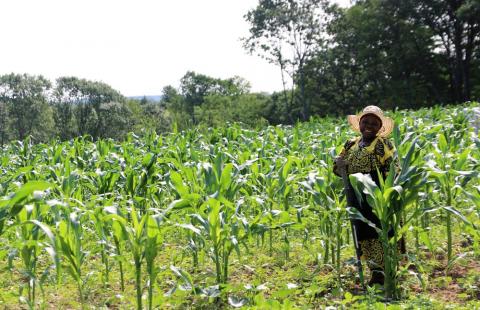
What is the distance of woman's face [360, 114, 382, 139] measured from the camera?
3.93m

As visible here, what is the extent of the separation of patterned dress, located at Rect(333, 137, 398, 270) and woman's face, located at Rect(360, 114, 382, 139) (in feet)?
0.24

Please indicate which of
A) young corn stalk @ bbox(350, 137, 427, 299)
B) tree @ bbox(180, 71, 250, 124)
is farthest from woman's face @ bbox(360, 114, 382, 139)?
tree @ bbox(180, 71, 250, 124)

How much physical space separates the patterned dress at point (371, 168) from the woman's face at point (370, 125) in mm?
74

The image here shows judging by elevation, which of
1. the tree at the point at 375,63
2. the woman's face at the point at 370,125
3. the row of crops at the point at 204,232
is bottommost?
the row of crops at the point at 204,232

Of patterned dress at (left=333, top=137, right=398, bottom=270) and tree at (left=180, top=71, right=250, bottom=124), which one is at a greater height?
tree at (left=180, top=71, right=250, bottom=124)

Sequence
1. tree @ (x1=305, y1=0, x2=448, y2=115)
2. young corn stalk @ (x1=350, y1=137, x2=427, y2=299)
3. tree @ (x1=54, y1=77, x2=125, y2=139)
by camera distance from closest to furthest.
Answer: young corn stalk @ (x1=350, y1=137, x2=427, y2=299) < tree @ (x1=305, y1=0, x2=448, y2=115) < tree @ (x1=54, y1=77, x2=125, y2=139)

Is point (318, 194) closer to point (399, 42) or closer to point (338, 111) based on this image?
point (399, 42)

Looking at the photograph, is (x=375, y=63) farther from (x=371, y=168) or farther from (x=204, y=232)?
(x=204, y=232)

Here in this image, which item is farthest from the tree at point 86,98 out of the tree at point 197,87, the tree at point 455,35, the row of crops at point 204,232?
the row of crops at point 204,232

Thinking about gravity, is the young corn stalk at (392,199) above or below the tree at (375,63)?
below

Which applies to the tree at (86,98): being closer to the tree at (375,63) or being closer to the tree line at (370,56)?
the tree line at (370,56)

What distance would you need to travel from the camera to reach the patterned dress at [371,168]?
3.89 meters

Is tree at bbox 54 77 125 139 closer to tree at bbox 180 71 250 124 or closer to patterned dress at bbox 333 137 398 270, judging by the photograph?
tree at bbox 180 71 250 124

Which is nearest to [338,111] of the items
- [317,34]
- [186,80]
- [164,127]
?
[317,34]
